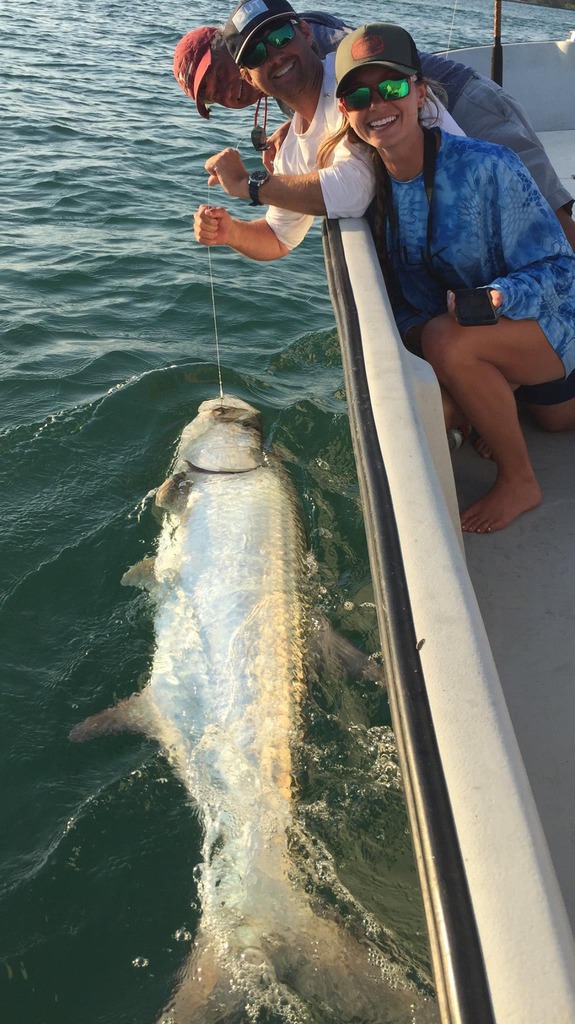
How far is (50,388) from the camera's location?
19.5 ft

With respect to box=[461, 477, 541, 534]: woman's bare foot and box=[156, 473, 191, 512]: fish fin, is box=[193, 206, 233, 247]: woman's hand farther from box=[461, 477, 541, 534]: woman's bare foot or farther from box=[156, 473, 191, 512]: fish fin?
box=[461, 477, 541, 534]: woman's bare foot

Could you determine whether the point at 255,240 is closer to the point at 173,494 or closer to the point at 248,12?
the point at 248,12

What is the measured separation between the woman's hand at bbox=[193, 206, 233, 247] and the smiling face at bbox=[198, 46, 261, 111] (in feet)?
2.33

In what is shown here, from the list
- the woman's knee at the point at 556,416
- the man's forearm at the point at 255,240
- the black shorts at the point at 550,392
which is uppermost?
the man's forearm at the point at 255,240

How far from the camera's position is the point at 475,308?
3.26 meters

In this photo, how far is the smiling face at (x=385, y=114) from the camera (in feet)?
10.1

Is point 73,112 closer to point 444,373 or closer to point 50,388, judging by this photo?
point 50,388

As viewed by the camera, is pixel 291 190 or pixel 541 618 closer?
pixel 541 618

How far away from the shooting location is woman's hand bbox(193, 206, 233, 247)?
12.7 ft

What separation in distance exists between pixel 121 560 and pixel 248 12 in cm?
274

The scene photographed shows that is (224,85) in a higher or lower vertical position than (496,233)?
higher

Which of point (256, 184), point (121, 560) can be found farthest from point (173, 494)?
point (256, 184)

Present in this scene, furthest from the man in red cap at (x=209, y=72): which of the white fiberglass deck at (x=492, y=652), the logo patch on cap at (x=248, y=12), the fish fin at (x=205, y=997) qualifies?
the fish fin at (x=205, y=997)

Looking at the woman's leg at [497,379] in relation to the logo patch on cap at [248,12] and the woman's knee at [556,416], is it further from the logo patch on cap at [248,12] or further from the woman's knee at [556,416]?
the logo patch on cap at [248,12]
